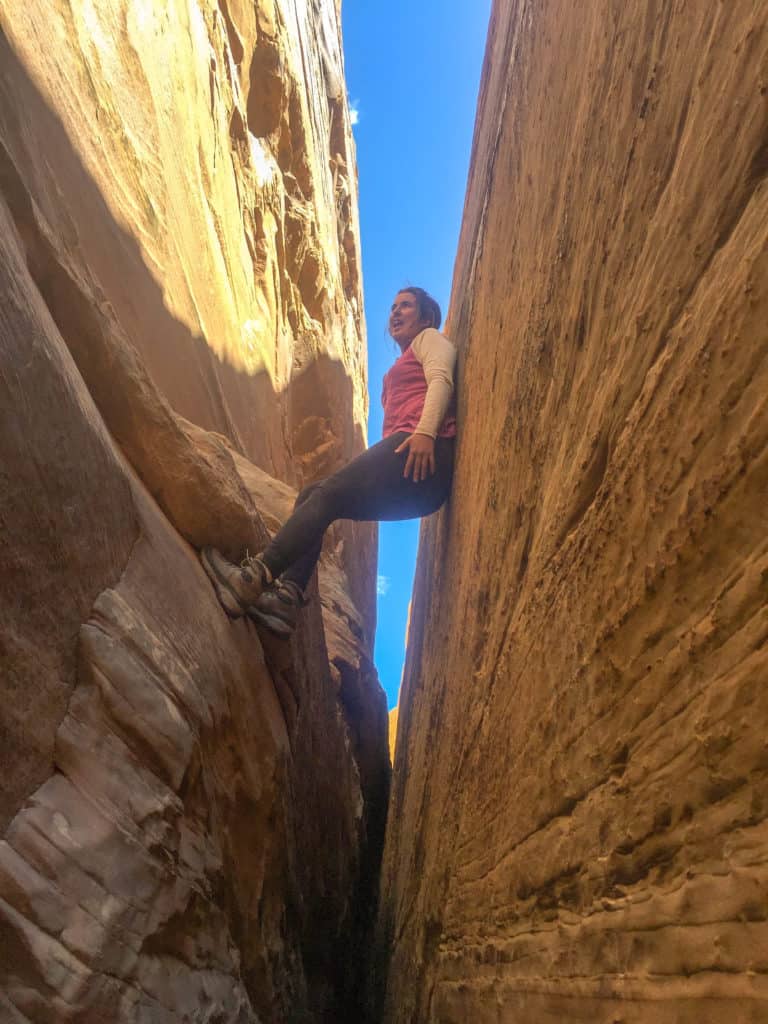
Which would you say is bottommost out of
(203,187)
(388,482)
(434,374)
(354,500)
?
(354,500)

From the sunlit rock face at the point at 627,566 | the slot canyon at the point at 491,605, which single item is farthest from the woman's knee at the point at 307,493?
the sunlit rock face at the point at 627,566

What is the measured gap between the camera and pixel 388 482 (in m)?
4.50

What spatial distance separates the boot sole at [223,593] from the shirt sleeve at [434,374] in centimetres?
174

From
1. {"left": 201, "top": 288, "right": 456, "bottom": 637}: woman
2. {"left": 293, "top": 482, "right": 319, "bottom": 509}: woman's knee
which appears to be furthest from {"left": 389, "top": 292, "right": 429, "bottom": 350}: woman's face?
{"left": 293, "top": 482, "right": 319, "bottom": 509}: woman's knee

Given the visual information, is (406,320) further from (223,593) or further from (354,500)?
(223,593)

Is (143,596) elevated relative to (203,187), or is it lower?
lower

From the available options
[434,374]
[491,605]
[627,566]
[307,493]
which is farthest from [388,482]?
[627,566]

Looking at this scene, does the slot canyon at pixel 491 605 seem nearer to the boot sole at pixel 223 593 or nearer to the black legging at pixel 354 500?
the boot sole at pixel 223 593

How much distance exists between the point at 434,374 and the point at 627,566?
135 inches

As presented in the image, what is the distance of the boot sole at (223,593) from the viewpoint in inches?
135

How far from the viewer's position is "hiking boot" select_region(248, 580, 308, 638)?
3.88 m

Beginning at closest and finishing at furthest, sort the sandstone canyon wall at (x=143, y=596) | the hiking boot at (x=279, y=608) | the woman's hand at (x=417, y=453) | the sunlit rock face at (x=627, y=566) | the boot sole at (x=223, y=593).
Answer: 1. the sunlit rock face at (x=627, y=566)
2. the sandstone canyon wall at (x=143, y=596)
3. the boot sole at (x=223, y=593)
4. the hiking boot at (x=279, y=608)
5. the woman's hand at (x=417, y=453)

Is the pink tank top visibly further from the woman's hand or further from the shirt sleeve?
the woman's hand

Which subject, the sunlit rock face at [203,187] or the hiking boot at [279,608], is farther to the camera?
the sunlit rock face at [203,187]
